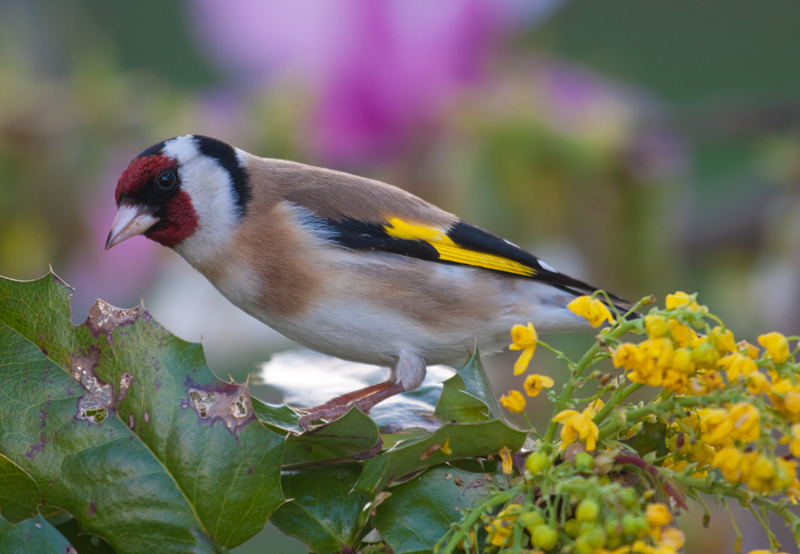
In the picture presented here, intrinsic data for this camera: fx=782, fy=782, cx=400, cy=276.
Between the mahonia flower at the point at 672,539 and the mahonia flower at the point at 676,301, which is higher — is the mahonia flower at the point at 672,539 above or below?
below

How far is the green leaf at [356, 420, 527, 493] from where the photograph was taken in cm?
74

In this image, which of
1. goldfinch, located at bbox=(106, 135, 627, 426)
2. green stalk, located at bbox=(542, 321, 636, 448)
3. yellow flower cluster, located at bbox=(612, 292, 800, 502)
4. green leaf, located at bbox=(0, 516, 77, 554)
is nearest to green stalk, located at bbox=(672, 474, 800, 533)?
yellow flower cluster, located at bbox=(612, 292, 800, 502)

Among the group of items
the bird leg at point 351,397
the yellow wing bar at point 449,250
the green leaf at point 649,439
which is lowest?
the bird leg at point 351,397

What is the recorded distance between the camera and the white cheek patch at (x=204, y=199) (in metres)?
1.51

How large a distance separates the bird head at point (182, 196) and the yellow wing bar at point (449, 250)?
0.31 metres

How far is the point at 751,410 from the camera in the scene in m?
0.66

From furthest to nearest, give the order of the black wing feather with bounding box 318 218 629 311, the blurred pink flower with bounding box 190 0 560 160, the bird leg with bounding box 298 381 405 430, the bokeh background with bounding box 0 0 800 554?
the blurred pink flower with bounding box 190 0 560 160
the bokeh background with bounding box 0 0 800 554
the black wing feather with bounding box 318 218 629 311
the bird leg with bounding box 298 381 405 430

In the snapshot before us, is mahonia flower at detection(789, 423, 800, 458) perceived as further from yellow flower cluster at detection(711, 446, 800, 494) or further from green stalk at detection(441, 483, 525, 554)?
green stalk at detection(441, 483, 525, 554)

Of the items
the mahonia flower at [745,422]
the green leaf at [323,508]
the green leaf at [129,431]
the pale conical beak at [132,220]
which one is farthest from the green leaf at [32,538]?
the pale conical beak at [132,220]

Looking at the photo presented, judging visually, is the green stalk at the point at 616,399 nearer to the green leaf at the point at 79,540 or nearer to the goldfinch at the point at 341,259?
the green leaf at the point at 79,540

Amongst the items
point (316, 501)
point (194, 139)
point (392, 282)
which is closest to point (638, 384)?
point (316, 501)

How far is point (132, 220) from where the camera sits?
146 cm

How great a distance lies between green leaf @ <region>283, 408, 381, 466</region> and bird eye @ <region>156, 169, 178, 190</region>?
2.66 ft

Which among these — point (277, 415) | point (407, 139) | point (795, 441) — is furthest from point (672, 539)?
point (407, 139)
